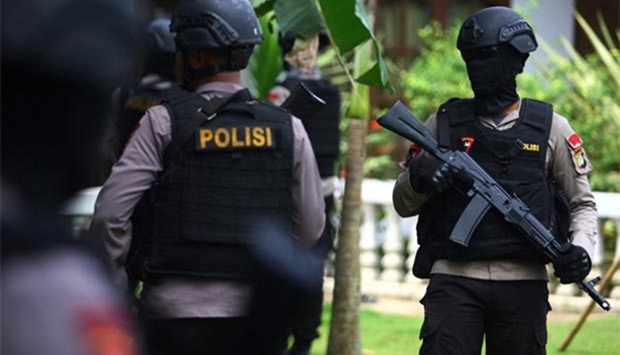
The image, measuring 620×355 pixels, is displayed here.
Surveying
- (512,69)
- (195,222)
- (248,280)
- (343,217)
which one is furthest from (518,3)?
(248,280)

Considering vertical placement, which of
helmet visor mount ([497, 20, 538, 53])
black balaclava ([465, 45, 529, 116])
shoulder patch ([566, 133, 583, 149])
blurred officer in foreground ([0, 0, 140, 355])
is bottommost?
shoulder patch ([566, 133, 583, 149])

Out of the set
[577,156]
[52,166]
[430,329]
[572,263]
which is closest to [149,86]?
[430,329]

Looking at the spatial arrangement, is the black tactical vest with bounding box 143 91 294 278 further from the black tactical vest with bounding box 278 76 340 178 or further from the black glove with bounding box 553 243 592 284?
the black tactical vest with bounding box 278 76 340 178

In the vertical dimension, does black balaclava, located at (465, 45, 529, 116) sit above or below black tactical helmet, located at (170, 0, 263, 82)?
below

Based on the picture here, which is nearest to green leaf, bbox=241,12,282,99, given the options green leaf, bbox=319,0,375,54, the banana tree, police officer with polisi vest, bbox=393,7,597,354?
the banana tree

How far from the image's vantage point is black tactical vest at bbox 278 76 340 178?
815 centimetres

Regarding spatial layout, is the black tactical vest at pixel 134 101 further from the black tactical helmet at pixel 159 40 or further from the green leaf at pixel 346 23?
the green leaf at pixel 346 23

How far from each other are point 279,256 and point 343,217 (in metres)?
6.41

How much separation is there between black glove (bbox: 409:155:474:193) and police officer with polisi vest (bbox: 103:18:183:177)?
233cm

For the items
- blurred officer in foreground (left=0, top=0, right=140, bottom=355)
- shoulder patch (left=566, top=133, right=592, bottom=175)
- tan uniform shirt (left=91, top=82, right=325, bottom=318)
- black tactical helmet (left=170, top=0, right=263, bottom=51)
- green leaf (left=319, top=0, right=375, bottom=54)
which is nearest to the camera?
blurred officer in foreground (left=0, top=0, right=140, bottom=355)

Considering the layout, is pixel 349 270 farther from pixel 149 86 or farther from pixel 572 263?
pixel 572 263

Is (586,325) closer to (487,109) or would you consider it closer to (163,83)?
(163,83)

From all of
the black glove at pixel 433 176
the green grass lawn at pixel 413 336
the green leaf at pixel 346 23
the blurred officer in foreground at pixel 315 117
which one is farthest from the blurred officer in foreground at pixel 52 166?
the green grass lawn at pixel 413 336

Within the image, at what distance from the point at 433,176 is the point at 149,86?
8.88ft
